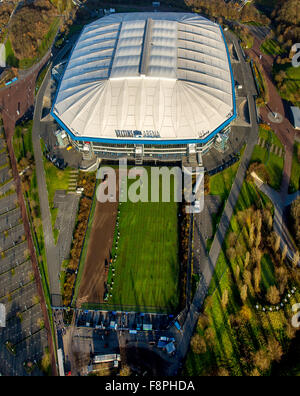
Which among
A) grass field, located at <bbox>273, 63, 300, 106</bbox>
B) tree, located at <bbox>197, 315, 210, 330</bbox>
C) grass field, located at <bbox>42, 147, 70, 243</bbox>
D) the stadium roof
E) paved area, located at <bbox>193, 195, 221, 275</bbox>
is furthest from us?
grass field, located at <bbox>273, 63, 300, 106</bbox>

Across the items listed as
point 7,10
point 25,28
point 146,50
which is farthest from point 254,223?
point 7,10

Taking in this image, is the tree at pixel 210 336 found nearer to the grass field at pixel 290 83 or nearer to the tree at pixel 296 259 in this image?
the tree at pixel 296 259

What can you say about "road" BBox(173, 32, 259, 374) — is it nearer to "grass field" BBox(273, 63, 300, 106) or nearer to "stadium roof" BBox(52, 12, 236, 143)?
"grass field" BBox(273, 63, 300, 106)

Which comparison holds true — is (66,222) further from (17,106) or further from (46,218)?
(17,106)

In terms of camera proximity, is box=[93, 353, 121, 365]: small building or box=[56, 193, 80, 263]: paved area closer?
box=[93, 353, 121, 365]: small building

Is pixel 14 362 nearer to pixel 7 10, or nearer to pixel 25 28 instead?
pixel 25 28

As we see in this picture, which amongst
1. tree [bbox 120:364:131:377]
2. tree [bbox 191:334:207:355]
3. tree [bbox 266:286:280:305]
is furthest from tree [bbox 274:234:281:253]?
tree [bbox 120:364:131:377]
